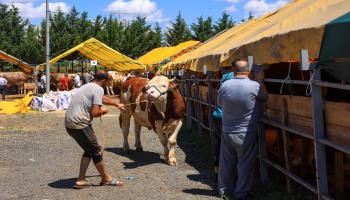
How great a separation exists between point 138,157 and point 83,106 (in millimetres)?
3506

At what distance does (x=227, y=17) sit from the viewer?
2030 inches

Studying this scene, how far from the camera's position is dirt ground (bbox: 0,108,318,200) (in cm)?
770

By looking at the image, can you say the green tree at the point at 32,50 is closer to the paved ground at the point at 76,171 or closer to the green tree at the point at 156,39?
the green tree at the point at 156,39

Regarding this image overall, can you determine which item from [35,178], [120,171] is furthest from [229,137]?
[35,178]

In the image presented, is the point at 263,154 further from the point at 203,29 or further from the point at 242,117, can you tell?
the point at 203,29

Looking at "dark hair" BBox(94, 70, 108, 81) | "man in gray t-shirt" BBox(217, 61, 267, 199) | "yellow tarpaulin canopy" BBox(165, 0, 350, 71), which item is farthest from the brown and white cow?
"man in gray t-shirt" BBox(217, 61, 267, 199)

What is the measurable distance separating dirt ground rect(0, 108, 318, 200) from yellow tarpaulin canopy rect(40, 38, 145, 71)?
1577 centimetres

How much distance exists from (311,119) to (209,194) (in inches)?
78.5

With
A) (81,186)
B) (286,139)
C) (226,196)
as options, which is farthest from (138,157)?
(286,139)

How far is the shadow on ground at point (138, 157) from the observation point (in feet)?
33.3

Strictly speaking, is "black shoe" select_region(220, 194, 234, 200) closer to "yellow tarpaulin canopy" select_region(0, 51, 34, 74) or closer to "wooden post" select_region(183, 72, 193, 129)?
"wooden post" select_region(183, 72, 193, 129)

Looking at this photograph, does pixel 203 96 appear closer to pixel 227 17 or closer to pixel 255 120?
pixel 255 120

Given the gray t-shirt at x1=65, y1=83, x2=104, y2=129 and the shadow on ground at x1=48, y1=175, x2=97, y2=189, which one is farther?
the shadow on ground at x1=48, y1=175, x2=97, y2=189

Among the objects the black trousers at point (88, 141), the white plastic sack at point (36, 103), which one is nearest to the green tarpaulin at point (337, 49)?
the black trousers at point (88, 141)
